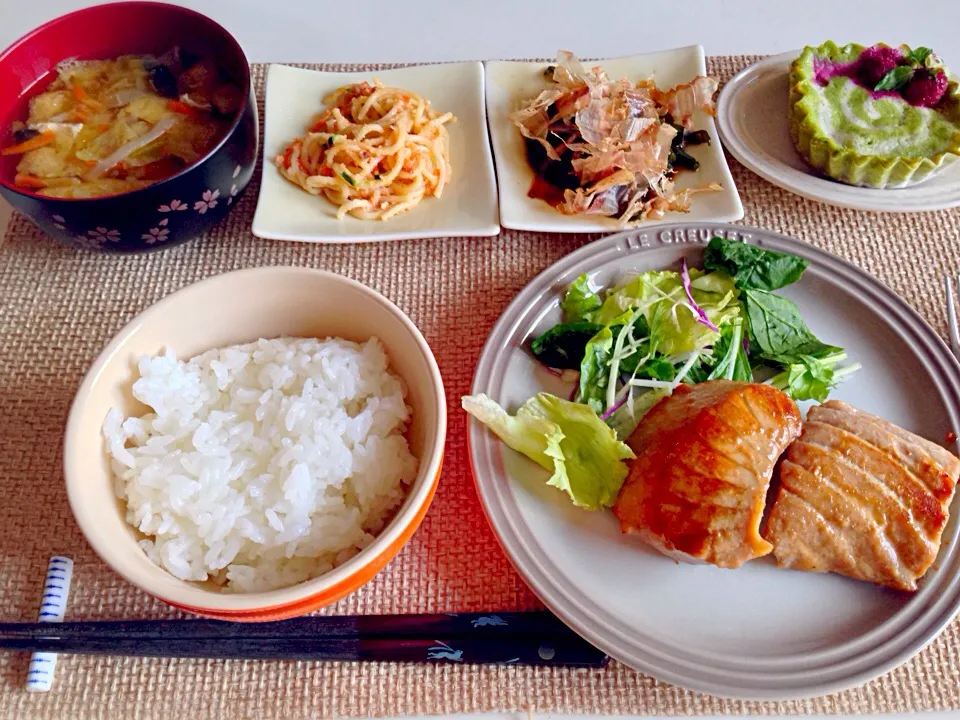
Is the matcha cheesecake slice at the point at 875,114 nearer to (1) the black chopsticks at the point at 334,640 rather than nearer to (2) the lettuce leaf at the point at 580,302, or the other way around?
(2) the lettuce leaf at the point at 580,302

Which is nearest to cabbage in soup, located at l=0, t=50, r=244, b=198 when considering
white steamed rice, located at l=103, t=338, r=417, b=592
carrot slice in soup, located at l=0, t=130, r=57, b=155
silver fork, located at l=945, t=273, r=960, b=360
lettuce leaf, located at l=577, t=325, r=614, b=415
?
carrot slice in soup, located at l=0, t=130, r=57, b=155

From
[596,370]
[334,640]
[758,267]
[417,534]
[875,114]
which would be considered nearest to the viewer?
[334,640]

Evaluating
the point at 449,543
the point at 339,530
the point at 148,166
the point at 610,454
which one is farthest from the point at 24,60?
the point at 610,454

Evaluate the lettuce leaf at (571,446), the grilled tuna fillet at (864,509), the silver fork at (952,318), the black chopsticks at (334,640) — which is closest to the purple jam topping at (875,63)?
the silver fork at (952,318)

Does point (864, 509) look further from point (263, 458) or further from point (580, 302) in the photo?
point (263, 458)

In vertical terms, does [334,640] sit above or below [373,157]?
below

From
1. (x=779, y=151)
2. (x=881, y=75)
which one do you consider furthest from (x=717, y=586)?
(x=881, y=75)

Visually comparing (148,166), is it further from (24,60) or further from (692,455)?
(692,455)

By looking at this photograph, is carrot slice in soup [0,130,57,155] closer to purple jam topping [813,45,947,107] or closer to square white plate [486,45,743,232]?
square white plate [486,45,743,232]
